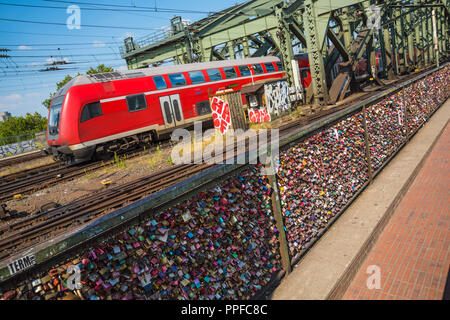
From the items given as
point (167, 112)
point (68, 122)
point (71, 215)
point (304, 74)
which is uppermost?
point (304, 74)

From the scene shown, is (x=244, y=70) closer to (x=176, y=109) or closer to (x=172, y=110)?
(x=176, y=109)

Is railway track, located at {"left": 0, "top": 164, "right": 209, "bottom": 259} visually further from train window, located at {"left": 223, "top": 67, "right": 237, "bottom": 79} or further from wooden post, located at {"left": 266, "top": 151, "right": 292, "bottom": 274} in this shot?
train window, located at {"left": 223, "top": 67, "right": 237, "bottom": 79}

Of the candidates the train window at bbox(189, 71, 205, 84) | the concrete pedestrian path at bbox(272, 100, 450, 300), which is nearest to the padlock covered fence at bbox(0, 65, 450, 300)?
the concrete pedestrian path at bbox(272, 100, 450, 300)

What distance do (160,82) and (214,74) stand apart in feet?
12.0

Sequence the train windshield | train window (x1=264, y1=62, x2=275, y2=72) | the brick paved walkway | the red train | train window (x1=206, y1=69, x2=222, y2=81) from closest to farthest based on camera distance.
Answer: the brick paved walkway, the red train, the train windshield, train window (x1=206, y1=69, x2=222, y2=81), train window (x1=264, y1=62, x2=275, y2=72)

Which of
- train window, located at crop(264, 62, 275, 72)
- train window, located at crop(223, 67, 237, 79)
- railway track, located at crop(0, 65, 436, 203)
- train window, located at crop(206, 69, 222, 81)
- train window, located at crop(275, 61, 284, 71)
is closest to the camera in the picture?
railway track, located at crop(0, 65, 436, 203)

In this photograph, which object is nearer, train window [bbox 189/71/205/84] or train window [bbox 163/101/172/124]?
train window [bbox 163/101/172/124]

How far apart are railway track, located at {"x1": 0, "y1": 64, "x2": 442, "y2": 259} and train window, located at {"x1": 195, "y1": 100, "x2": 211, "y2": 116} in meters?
7.79

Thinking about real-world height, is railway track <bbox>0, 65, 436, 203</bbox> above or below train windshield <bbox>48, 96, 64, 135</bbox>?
below

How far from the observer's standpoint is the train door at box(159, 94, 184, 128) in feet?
46.7

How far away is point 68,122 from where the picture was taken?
11414 mm

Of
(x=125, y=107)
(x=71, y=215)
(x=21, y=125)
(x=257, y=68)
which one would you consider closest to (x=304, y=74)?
(x=257, y=68)

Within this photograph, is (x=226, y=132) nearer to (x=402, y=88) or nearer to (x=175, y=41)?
(x=402, y=88)
